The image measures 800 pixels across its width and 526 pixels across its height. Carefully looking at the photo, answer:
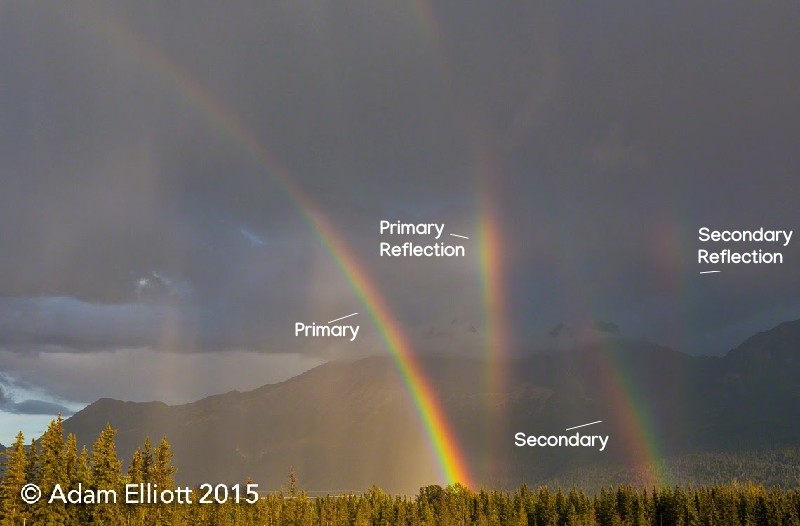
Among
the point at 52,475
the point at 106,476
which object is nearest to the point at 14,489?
the point at 52,475

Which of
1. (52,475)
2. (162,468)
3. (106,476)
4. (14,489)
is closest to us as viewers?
(14,489)

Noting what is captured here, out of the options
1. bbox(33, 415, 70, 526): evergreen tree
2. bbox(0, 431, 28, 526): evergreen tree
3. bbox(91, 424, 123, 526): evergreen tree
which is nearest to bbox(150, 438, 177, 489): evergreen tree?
bbox(91, 424, 123, 526): evergreen tree

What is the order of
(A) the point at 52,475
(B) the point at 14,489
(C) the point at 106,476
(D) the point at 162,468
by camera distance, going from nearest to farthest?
1. (B) the point at 14,489
2. (A) the point at 52,475
3. (C) the point at 106,476
4. (D) the point at 162,468

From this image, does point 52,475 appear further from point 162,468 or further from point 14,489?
point 162,468

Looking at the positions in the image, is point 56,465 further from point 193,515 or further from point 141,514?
point 193,515

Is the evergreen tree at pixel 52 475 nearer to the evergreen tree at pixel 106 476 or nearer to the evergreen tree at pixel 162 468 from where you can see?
the evergreen tree at pixel 106 476

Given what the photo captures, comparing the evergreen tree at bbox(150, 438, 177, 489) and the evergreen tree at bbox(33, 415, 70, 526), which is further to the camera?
the evergreen tree at bbox(150, 438, 177, 489)

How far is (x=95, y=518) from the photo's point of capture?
139m

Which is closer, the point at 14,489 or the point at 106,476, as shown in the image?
the point at 14,489

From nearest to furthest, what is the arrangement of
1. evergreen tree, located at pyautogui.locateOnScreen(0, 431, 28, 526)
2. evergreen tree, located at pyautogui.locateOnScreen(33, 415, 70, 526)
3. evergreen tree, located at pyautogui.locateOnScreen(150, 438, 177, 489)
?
evergreen tree, located at pyautogui.locateOnScreen(0, 431, 28, 526)
evergreen tree, located at pyautogui.locateOnScreen(33, 415, 70, 526)
evergreen tree, located at pyautogui.locateOnScreen(150, 438, 177, 489)

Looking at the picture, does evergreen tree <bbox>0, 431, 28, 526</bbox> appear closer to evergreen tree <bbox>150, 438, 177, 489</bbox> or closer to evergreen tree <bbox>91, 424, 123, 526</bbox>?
evergreen tree <bbox>91, 424, 123, 526</bbox>

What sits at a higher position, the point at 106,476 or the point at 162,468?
the point at 162,468

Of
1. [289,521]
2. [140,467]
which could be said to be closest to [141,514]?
[140,467]

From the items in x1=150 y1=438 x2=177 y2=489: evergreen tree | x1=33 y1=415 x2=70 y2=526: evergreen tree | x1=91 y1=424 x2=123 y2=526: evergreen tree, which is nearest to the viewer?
x1=33 y1=415 x2=70 y2=526: evergreen tree
